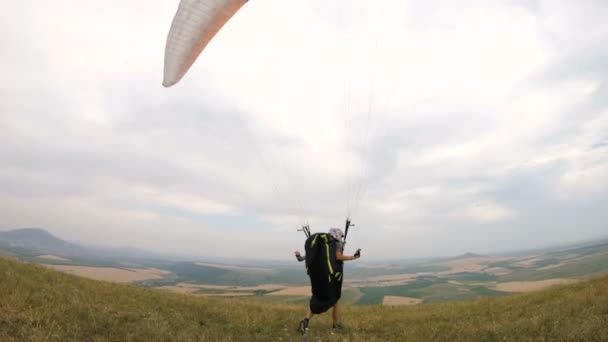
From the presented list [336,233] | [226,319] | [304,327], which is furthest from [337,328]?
[226,319]

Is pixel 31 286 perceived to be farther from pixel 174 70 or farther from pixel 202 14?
pixel 202 14

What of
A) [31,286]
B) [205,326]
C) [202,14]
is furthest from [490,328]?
Result: [31,286]

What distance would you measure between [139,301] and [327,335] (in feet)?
21.4

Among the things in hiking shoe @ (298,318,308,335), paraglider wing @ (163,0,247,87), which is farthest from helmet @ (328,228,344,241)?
paraglider wing @ (163,0,247,87)

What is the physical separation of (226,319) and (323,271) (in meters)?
3.74

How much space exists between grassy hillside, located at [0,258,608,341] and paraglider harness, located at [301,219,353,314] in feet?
2.90

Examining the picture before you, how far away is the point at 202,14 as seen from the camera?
853 cm

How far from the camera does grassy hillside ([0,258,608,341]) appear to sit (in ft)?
25.3

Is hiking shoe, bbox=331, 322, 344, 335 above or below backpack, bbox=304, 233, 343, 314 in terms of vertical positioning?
below

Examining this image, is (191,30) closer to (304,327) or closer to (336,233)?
(336,233)

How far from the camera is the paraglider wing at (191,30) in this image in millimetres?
8469

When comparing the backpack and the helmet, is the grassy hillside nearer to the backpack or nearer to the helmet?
the backpack

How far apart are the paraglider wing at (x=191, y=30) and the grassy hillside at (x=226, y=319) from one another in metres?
6.21

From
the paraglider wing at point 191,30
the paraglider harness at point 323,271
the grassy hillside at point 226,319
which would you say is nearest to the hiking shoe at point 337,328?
the grassy hillside at point 226,319
